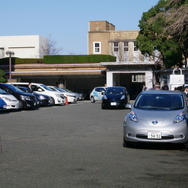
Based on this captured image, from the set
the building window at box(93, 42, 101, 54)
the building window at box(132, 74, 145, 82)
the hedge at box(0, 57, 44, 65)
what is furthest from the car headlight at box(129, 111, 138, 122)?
the building window at box(93, 42, 101, 54)

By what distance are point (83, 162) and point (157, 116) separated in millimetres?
Answer: 2847

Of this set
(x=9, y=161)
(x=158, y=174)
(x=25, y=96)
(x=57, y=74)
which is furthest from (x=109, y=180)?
(x=57, y=74)

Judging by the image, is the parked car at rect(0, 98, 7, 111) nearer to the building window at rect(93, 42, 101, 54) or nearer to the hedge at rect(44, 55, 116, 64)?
the hedge at rect(44, 55, 116, 64)

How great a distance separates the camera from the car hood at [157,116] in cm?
1177

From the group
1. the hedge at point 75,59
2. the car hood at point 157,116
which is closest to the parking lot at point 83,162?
the car hood at point 157,116

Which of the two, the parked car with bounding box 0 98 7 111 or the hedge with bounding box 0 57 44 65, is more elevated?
the hedge with bounding box 0 57 44 65

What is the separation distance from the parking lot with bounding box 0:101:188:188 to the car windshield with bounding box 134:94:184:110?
1084 millimetres

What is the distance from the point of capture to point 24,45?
A: 83.4 metres

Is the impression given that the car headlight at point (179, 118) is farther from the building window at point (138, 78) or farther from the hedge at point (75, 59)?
the building window at point (138, 78)

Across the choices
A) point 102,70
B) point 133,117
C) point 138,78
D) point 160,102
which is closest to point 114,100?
point 160,102

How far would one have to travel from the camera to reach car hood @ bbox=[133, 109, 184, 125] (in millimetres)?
11773

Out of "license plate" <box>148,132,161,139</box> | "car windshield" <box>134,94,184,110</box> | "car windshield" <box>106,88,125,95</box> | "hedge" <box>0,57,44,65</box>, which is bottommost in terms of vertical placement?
"license plate" <box>148,132,161,139</box>

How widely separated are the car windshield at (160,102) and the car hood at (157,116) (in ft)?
1.56

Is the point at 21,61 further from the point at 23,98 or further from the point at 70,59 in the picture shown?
the point at 23,98
